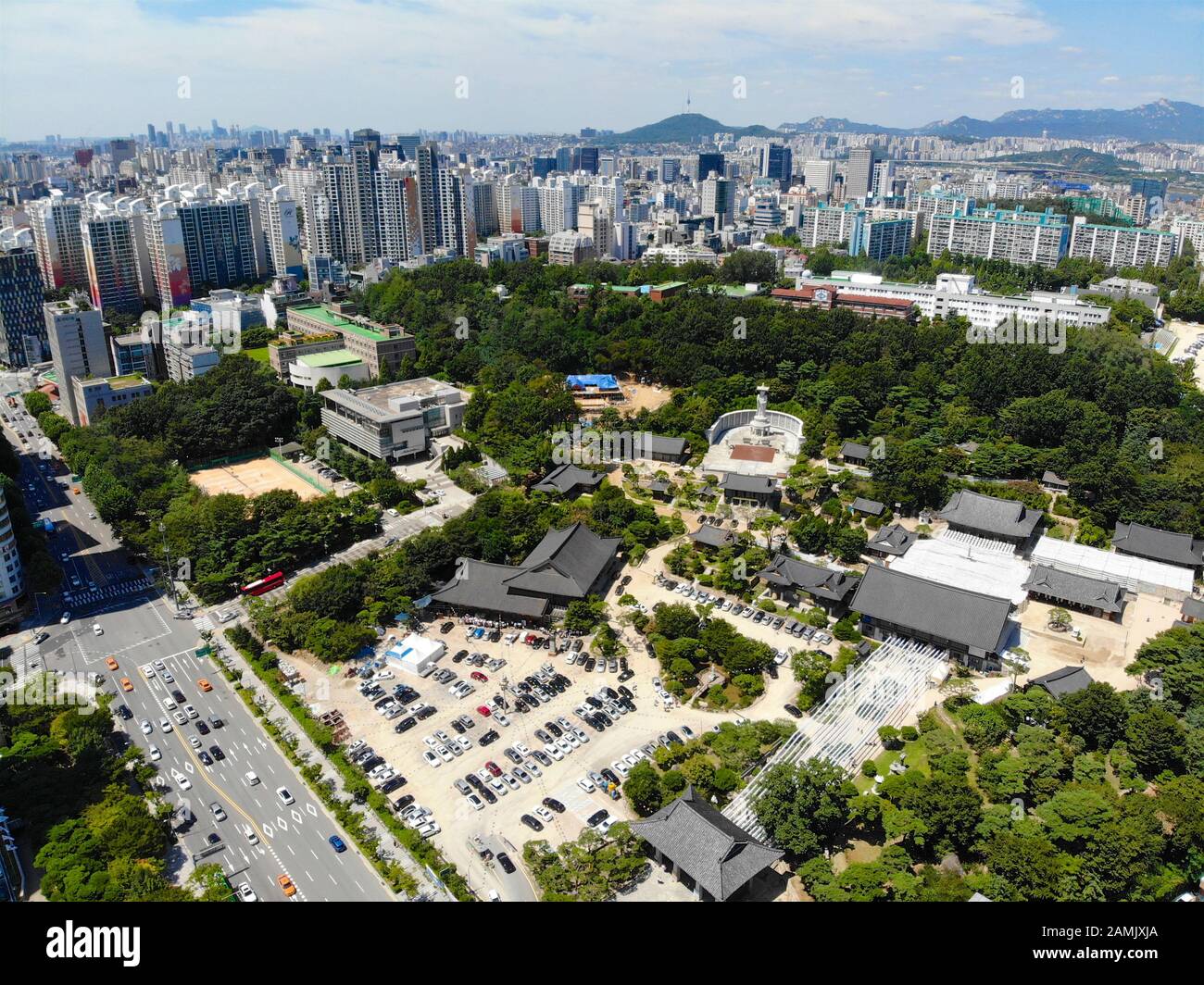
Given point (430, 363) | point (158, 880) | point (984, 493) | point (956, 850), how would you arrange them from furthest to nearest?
point (430, 363) → point (984, 493) → point (956, 850) → point (158, 880)

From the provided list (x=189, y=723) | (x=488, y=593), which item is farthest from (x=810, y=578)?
(x=189, y=723)

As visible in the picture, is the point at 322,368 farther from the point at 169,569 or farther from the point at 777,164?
the point at 777,164

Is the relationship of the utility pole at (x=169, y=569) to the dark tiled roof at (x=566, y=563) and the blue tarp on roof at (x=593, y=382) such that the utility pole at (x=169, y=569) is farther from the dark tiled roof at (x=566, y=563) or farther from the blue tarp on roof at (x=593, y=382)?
the blue tarp on roof at (x=593, y=382)

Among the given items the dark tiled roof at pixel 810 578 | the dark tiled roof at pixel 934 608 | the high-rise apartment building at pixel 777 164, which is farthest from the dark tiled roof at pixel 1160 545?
the high-rise apartment building at pixel 777 164

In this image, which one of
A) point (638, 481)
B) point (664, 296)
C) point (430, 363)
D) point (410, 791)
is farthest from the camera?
point (664, 296)

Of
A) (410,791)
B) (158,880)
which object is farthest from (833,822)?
(158,880)

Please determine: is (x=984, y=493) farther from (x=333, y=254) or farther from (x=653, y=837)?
(x=333, y=254)
